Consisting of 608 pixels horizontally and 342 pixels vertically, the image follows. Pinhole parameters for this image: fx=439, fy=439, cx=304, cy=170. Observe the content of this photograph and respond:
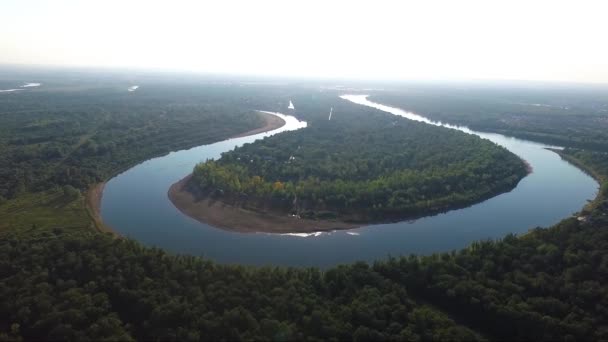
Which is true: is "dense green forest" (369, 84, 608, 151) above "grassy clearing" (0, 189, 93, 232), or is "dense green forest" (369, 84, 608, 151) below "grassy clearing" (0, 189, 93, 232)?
above

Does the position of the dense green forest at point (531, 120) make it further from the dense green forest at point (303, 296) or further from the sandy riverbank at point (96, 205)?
the sandy riverbank at point (96, 205)

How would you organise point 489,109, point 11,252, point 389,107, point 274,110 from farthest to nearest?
point 389,107 < point 489,109 < point 274,110 < point 11,252

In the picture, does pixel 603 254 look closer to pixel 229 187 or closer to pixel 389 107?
pixel 229 187

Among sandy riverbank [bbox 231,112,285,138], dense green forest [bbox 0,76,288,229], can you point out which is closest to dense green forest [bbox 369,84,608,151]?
sandy riverbank [bbox 231,112,285,138]

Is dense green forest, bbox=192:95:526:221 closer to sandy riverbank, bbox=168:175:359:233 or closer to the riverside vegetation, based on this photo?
sandy riverbank, bbox=168:175:359:233

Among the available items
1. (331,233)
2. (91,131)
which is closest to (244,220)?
(331,233)

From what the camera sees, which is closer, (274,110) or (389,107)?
(274,110)

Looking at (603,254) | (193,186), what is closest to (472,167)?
(603,254)
